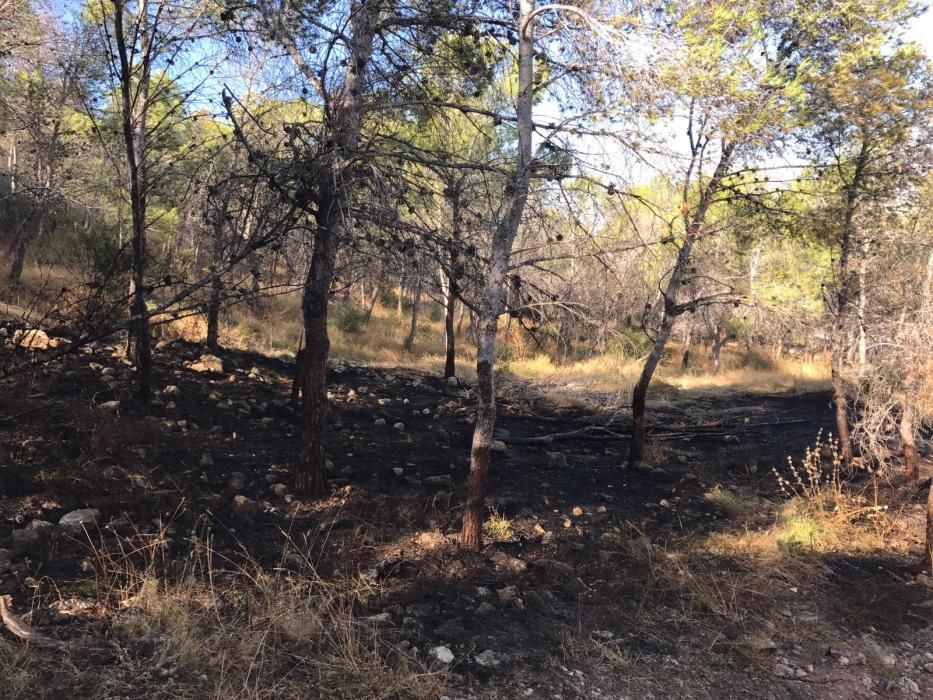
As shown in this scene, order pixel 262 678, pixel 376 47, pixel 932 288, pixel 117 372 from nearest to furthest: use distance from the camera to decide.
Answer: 1. pixel 262 678
2. pixel 376 47
3. pixel 932 288
4. pixel 117 372

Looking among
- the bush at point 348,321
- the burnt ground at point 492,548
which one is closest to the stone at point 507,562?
the burnt ground at point 492,548

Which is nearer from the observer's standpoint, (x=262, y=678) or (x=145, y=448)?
(x=262, y=678)

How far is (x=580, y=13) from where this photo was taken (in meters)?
4.68

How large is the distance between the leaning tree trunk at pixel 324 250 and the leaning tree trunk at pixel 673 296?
13.6ft

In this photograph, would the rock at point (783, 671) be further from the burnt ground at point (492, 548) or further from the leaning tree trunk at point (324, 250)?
the leaning tree trunk at point (324, 250)

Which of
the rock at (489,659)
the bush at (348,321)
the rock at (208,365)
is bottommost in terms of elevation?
the rock at (489,659)

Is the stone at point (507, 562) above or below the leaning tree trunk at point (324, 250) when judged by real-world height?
below

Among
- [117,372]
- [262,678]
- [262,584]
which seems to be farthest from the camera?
[117,372]

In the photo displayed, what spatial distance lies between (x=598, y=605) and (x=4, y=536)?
4.39 meters

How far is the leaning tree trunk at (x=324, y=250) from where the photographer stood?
17.0 feet

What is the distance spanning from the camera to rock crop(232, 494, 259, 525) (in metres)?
5.39

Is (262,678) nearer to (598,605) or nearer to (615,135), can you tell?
(598,605)

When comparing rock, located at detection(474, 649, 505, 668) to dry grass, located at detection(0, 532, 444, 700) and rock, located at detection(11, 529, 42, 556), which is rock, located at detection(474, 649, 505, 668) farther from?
rock, located at detection(11, 529, 42, 556)

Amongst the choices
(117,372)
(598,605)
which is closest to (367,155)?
(598,605)
